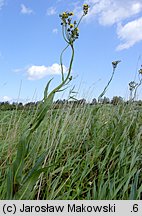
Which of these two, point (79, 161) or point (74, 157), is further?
point (74, 157)

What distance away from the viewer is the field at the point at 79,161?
1.69 meters

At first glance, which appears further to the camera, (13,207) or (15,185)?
(13,207)

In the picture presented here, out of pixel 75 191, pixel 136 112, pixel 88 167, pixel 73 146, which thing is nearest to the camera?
pixel 75 191

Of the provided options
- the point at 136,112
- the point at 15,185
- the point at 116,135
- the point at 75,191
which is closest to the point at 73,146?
the point at 116,135

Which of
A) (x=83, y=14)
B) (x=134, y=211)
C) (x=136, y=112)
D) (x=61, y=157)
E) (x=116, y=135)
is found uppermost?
(x=83, y=14)

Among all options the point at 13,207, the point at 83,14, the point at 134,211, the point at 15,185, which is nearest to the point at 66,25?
the point at 83,14

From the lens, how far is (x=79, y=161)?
2.62 meters

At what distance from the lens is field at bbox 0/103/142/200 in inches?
66.5

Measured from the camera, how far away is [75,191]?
89.5 inches

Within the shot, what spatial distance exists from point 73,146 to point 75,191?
2.75 feet

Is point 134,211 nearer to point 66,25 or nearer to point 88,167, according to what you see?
point 88,167

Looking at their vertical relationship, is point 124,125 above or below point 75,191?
above

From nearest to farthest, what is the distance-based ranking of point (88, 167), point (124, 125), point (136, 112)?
point (88, 167)
point (124, 125)
point (136, 112)

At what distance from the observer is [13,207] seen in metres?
1.73
